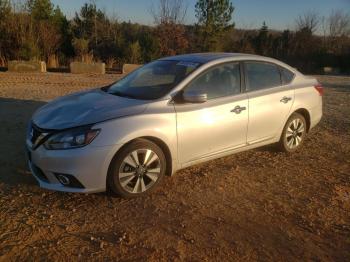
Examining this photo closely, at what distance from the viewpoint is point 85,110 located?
14.9ft

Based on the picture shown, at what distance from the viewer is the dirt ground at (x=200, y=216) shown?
3.54 metres

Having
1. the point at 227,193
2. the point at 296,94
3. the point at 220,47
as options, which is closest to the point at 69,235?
the point at 227,193

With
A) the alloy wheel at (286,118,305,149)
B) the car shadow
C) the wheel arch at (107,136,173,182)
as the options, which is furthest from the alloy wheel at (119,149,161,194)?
the alloy wheel at (286,118,305,149)

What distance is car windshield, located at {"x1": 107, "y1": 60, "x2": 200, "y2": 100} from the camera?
4.98 metres

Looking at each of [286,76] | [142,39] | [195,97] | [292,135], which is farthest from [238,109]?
[142,39]

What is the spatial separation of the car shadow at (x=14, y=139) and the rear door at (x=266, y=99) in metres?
3.02

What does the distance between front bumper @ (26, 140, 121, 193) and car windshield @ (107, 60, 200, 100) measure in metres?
1.05

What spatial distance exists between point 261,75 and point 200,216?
2.57 m

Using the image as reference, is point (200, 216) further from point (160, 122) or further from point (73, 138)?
point (73, 138)

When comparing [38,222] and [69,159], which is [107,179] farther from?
[38,222]

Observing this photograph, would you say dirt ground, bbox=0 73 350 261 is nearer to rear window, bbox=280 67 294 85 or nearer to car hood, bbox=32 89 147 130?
car hood, bbox=32 89 147 130

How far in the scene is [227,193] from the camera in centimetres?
480

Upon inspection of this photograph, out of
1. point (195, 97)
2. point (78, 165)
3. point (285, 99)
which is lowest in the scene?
point (78, 165)

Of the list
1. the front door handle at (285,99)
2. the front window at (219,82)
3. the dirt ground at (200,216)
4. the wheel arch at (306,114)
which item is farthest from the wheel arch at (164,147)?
the wheel arch at (306,114)
